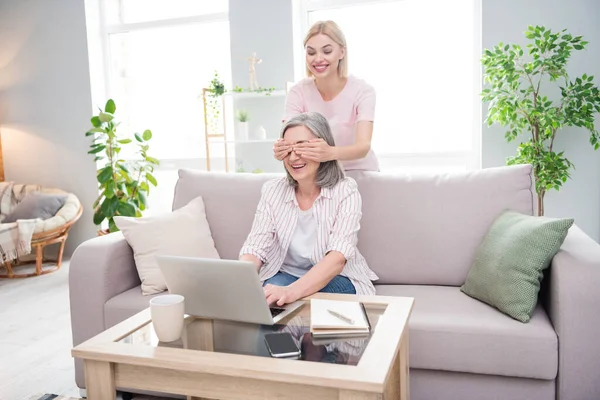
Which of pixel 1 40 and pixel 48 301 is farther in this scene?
pixel 1 40

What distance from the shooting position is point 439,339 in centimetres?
166

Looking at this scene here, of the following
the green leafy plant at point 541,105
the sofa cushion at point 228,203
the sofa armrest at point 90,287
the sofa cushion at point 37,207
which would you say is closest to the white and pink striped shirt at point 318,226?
the sofa cushion at point 228,203

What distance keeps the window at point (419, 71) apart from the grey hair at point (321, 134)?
7.75 feet

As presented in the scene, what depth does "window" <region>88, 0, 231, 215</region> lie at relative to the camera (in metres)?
4.67

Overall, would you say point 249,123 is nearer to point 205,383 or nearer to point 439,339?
point 439,339

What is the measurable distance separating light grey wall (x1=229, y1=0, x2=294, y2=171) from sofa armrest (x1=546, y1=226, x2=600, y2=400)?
2.83 metres

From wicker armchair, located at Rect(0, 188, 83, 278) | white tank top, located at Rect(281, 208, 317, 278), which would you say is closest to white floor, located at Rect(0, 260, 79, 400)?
wicker armchair, located at Rect(0, 188, 83, 278)

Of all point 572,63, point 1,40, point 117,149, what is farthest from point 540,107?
point 1,40

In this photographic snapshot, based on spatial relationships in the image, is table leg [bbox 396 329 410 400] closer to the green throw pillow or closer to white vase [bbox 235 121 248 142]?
the green throw pillow

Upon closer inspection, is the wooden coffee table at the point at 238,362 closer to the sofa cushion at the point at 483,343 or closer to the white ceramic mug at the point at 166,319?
the white ceramic mug at the point at 166,319

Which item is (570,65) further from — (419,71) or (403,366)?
(403,366)

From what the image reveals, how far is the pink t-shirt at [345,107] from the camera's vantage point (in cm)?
224

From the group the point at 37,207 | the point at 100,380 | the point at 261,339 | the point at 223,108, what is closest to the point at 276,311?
the point at 261,339

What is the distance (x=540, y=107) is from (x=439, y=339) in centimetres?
201
